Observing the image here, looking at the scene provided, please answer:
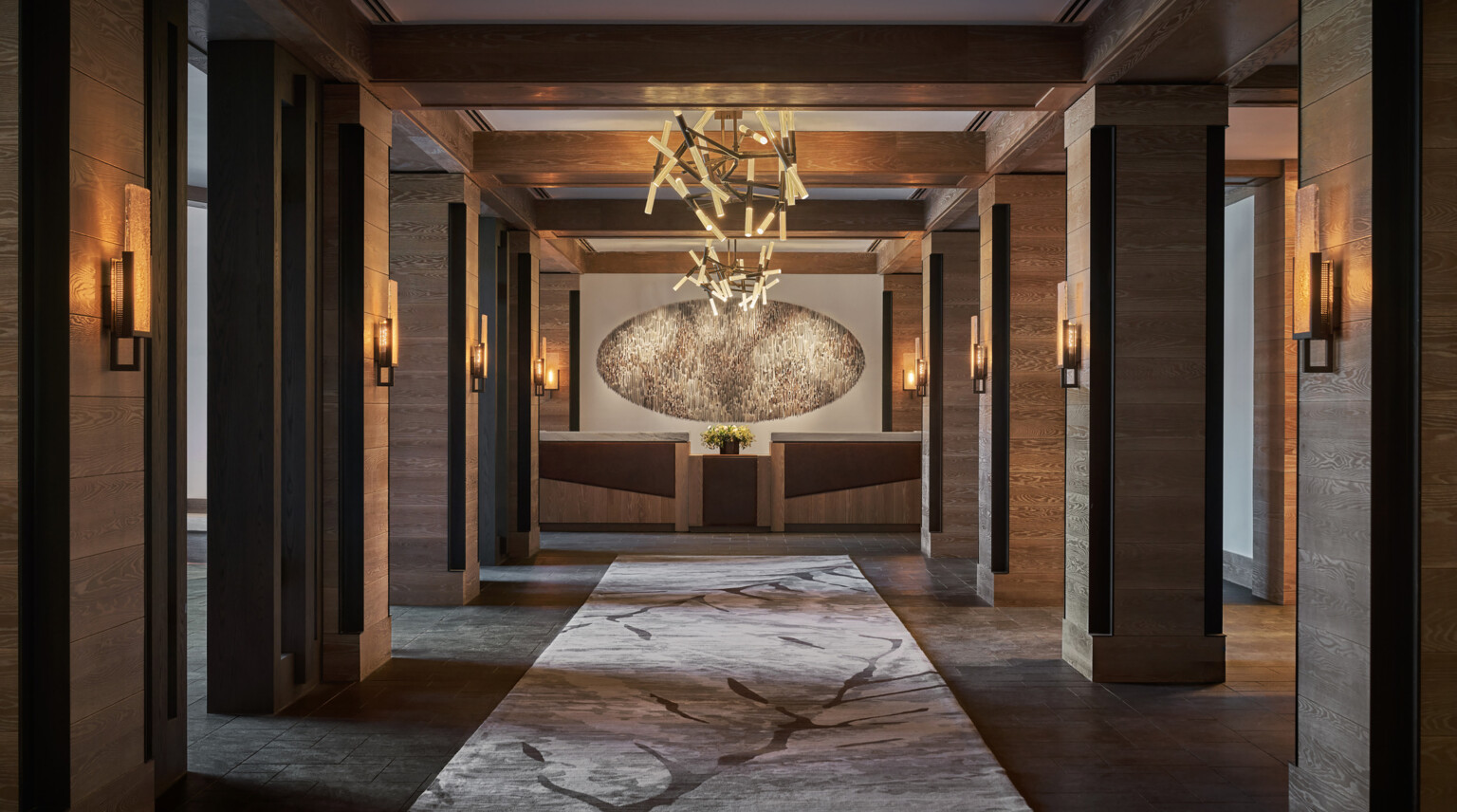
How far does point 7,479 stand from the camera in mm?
2746

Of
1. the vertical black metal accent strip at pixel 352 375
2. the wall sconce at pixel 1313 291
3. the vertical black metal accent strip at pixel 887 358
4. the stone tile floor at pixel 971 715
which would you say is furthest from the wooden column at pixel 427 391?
the vertical black metal accent strip at pixel 887 358

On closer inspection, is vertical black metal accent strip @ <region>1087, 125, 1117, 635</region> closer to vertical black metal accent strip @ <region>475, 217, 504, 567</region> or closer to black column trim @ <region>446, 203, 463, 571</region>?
black column trim @ <region>446, 203, 463, 571</region>

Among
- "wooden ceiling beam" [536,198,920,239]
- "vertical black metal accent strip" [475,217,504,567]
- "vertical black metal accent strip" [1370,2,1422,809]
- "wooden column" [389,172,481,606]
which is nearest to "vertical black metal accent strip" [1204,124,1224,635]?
"vertical black metal accent strip" [1370,2,1422,809]

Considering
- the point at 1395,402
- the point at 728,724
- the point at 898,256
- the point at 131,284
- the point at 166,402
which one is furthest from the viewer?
the point at 898,256

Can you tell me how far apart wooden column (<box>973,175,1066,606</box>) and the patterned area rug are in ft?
A: 3.64

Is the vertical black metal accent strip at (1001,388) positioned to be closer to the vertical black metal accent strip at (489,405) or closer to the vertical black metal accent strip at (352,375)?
the vertical black metal accent strip at (489,405)

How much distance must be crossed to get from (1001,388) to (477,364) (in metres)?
3.76

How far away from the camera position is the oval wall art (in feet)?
44.2

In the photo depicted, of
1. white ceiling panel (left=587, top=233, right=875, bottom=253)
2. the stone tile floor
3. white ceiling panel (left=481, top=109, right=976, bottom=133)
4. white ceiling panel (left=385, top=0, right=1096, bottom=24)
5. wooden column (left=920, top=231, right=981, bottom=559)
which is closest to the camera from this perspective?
the stone tile floor

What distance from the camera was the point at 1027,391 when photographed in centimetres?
716

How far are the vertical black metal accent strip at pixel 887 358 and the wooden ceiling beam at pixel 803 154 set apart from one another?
6.01 meters

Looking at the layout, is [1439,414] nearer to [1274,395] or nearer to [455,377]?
[1274,395]

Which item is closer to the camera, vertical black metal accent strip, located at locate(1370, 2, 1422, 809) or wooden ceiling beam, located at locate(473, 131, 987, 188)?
vertical black metal accent strip, located at locate(1370, 2, 1422, 809)

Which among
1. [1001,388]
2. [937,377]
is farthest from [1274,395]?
[937,377]
